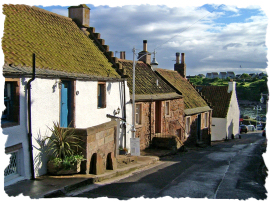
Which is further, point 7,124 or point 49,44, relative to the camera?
point 49,44

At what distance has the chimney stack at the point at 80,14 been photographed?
800 inches

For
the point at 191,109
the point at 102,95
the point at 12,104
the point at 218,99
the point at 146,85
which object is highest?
the point at 146,85

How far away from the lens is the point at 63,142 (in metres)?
11.0

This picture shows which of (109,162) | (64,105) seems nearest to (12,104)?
(64,105)

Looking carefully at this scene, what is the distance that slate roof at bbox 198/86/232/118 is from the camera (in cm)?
4109

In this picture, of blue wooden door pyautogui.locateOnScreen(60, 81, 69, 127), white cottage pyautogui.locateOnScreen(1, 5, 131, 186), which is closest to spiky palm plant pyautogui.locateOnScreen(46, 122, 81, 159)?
white cottage pyautogui.locateOnScreen(1, 5, 131, 186)

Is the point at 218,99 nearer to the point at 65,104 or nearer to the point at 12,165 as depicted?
the point at 65,104

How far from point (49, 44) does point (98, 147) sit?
5.88 metres

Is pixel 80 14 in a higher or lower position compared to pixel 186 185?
higher

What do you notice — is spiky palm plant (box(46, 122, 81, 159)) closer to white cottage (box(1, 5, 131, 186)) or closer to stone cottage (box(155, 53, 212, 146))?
white cottage (box(1, 5, 131, 186))

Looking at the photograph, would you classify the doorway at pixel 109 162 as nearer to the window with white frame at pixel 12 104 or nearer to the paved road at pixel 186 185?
the paved road at pixel 186 185

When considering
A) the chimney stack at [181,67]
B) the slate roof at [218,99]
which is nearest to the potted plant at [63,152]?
the chimney stack at [181,67]

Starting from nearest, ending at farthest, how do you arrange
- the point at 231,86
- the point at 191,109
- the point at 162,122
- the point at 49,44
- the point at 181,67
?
the point at 49,44 → the point at 162,122 → the point at 191,109 → the point at 181,67 → the point at 231,86

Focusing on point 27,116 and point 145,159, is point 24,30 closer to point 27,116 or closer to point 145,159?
point 27,116
